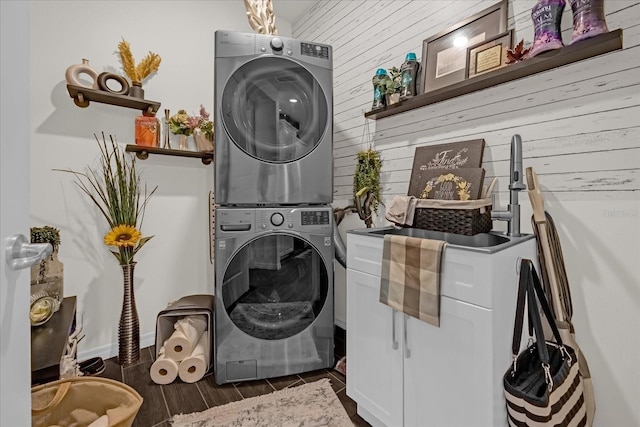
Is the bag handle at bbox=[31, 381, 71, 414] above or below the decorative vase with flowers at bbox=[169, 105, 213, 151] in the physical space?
below

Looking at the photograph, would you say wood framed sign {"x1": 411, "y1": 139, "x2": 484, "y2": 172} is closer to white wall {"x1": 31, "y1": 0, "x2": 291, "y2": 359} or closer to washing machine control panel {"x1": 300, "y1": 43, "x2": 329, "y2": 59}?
washing machine control panel {"x1": 300, "y1": 43, "x2": 329, "y2": 59}

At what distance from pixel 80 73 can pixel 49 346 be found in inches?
66.3

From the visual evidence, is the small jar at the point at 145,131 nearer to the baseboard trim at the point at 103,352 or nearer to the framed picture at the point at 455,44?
the baseboard trim at the point at 103,352

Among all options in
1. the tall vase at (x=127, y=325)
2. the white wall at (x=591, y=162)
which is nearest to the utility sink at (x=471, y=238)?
the white wall at (x=591, y=162)

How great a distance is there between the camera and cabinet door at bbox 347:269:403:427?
1262 mm

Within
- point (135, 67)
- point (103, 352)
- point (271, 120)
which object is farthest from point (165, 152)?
point (103, 352)

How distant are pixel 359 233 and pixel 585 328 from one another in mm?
976

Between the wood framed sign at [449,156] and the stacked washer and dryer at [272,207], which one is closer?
the wood framed sign at [449,156]

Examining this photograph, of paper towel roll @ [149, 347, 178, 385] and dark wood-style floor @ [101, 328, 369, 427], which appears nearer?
dark wood-style floor @ [101, 328, 369, 427]

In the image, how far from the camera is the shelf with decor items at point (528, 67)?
3.54ft

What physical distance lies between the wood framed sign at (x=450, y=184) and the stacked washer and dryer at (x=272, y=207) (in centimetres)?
55

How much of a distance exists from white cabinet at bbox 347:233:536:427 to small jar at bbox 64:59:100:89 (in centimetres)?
193

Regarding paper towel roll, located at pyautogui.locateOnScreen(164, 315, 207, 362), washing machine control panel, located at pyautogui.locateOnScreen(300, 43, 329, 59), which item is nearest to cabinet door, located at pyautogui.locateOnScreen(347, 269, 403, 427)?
paper towel roll, located at pyautogui.locateOnScreen(164, 315, 207, 362)

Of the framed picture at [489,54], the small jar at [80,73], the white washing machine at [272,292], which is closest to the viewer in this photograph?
the framed picture at [489,54]
